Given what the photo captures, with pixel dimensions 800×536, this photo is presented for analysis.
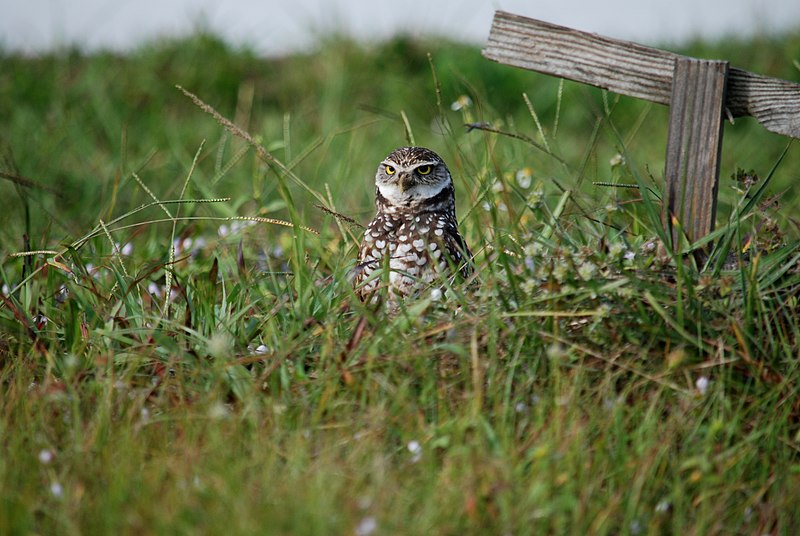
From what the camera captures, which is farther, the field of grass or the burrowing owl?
the burrowing owl

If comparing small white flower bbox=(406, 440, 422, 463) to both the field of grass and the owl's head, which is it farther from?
the owl's head

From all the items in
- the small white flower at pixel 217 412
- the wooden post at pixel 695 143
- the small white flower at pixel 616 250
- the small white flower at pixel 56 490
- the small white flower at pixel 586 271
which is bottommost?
the small white flower at pixel 56 490

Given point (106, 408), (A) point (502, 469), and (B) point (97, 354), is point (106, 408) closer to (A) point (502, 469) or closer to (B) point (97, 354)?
(B) point (97, 354)

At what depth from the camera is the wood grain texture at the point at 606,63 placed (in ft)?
10.8

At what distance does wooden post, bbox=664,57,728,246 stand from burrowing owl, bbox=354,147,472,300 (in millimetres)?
833

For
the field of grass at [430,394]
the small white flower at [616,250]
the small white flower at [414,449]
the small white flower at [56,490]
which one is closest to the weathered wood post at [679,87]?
the field of grass at [430,394]

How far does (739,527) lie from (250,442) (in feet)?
4.39

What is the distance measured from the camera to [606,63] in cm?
339

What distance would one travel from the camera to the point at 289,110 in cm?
755

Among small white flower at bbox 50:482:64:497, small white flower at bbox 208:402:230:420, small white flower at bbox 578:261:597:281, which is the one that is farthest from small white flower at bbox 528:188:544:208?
small white flower at bbox 50:482:64:497

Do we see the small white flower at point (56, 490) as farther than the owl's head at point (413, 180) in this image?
No

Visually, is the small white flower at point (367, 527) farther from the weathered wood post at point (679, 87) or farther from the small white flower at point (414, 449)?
the weathered wood post at point (679, 87)

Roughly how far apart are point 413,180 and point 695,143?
1.15 metres

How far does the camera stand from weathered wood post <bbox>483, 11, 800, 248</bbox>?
3252 millimetres
